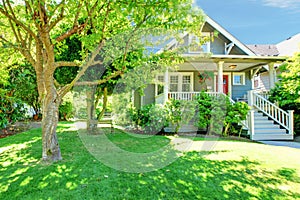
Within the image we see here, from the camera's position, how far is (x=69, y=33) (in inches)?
191

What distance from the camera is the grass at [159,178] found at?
10.1 feet

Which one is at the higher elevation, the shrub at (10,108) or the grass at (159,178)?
the shrub at (10,108)

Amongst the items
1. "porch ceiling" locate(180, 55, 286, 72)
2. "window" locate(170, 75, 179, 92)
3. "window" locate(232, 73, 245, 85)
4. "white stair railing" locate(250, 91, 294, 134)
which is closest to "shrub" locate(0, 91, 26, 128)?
"porch ceiling" locate(180, 55, 286, 72)

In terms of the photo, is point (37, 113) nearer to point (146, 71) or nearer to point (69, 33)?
point (146, 71)

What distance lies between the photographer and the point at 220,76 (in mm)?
10398

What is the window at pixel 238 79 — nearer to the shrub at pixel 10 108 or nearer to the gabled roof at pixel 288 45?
the gabled roof at pixel 288 45

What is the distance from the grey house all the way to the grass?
152 inches

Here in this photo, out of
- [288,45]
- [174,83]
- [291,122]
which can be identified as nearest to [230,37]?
[174,83]

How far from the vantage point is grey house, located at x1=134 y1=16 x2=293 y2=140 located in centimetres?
902

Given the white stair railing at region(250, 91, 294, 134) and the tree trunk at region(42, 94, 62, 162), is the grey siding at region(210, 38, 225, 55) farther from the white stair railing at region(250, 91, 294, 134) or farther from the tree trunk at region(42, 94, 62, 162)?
the tree trunk at region(42, 94, 62, 162)

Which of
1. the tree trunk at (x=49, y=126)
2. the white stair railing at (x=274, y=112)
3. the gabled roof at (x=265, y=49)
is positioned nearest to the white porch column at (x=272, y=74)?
the white stair railing at (x=274, y=112)

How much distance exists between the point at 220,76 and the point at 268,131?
354 cm

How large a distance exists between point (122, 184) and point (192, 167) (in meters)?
1.71

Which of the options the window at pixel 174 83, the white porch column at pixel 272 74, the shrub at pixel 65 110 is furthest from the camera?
the shrub at pixel 65 110
